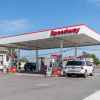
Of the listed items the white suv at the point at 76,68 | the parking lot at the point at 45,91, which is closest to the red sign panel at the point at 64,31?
the white suv at the point at 76,68

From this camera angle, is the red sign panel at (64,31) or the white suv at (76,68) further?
the red sign panel at (64,31)

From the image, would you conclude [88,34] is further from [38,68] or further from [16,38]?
[38,68]

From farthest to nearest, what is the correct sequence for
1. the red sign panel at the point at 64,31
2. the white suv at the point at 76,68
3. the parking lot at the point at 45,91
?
the red sign panel at the point at 64,31 < the white suv at the point at 76,68 < the parking lot at the point at 45,91

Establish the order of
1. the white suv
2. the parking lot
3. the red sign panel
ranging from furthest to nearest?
the red sign panel
the white suv
the parking lot

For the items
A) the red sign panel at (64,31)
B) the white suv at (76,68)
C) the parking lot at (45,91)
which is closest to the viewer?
the parking lot at (45,91)

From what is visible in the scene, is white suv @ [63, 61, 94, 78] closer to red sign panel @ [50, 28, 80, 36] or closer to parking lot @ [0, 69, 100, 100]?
red sign panel @ [50, 28, 80, 36]

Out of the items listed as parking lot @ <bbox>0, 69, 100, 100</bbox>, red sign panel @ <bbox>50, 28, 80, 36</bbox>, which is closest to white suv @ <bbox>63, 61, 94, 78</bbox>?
red sign panel @ <bbox>50, 28, 80, 36</bbox>

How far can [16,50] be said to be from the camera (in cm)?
5300

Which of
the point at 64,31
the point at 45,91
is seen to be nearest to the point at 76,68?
the point at 64,31

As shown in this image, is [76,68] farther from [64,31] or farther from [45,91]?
[45,91]

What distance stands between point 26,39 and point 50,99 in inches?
970

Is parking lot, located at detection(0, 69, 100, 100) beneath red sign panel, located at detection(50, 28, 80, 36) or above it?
beneath

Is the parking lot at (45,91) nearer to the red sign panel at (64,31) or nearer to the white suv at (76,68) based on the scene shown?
the white suv at (76,68)

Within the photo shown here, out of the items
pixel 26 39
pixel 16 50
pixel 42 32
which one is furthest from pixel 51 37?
pixel 16 50
